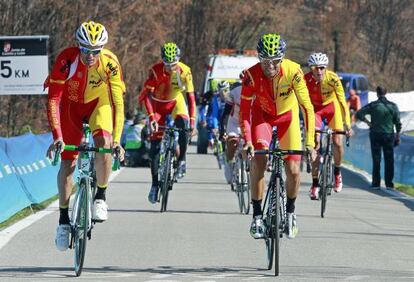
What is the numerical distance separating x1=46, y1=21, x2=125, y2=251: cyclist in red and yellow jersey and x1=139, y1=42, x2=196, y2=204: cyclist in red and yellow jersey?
534cm

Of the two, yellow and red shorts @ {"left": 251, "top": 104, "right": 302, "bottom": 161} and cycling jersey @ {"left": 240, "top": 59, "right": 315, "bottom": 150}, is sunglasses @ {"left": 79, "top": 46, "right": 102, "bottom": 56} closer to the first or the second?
cycling jersey @ {"left": 240, "top": 59, "right": 315, "bottom": 150}

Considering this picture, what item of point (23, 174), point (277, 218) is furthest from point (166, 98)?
point (277, 218)

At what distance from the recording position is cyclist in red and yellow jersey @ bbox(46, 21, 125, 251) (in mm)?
10969

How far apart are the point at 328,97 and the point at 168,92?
94.6 inches

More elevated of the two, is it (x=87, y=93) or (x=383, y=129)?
(x=87, y=93)

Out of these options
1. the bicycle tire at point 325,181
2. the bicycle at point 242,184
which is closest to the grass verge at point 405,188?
the bicycle tire at point 325,181

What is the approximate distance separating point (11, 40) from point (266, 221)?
1528cm

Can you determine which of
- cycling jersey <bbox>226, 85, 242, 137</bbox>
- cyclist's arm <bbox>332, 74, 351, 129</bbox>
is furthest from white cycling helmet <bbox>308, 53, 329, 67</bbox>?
cycling jersey <bbox>226, 85, 242, 137</bbox>

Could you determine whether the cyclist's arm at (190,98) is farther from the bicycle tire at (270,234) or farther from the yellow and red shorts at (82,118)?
the bicycle tire at (270,234)

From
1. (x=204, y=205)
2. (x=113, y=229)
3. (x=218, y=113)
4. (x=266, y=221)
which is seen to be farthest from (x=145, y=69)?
(x=266, y=221)

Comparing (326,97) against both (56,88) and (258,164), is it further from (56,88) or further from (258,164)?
(56,88)

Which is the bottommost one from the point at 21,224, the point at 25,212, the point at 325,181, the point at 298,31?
the point at 25,212

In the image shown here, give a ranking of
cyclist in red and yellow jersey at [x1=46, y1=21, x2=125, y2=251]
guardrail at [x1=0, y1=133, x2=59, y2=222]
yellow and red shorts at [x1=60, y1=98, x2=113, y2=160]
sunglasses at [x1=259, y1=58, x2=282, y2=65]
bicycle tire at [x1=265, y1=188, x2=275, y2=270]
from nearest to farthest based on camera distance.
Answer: cyclist in red and yellow jersey at [x1=46, y1=21, x2=125, y2=251], bicycle tire at [x1=265, y1=188, x2=275, y2=270], yellow and red shorts at [x1=60, y1=98, x2=113, y2=160], sunglasses at [x1=259, y1=58, x2=282, y2=65], guardrail at [x1=0, y1=133, x2=59, y2=222]

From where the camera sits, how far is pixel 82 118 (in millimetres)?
11391
